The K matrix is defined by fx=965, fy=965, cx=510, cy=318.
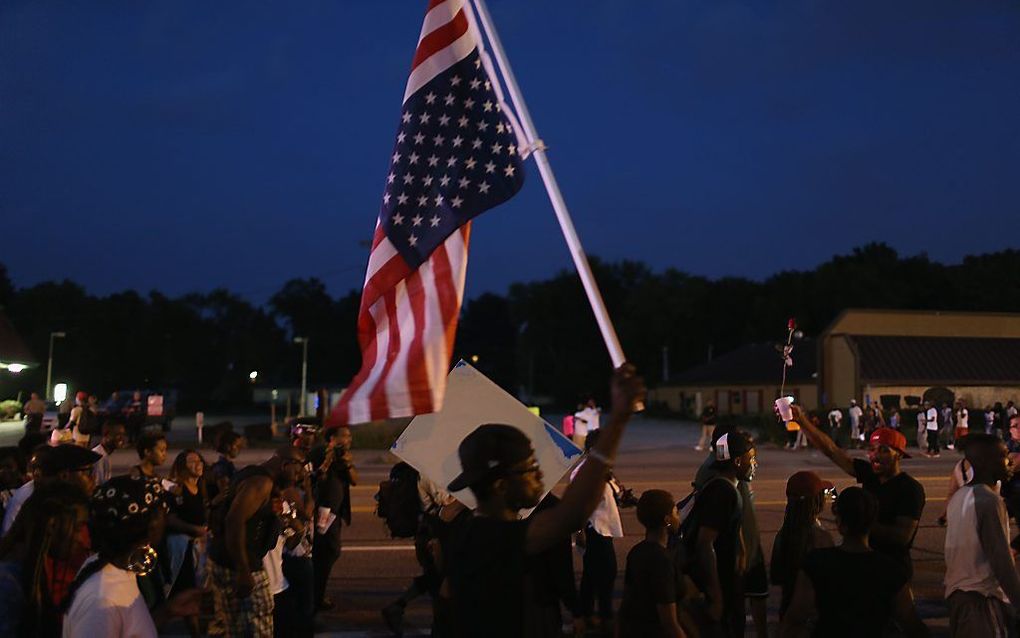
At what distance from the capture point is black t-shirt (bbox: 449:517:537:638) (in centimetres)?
311

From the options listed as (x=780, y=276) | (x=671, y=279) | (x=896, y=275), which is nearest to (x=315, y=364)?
(x=671, y=279)

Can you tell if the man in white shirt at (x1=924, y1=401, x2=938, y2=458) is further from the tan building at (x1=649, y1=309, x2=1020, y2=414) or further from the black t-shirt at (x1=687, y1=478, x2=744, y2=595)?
the black t-shirt at (x1=687, y1=478, x2=744, y2=595)

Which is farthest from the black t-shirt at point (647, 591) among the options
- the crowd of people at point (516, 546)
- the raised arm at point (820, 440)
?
the raised arm at point (820, 440)

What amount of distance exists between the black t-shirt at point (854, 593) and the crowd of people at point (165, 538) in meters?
2.74

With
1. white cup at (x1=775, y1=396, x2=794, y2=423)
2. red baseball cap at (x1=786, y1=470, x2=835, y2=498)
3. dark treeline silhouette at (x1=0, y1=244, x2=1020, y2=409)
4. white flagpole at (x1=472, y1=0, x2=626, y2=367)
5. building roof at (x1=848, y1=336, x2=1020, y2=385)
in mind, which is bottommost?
red baseball cap at (x1=786, y1=470, x2=835, y2=498)

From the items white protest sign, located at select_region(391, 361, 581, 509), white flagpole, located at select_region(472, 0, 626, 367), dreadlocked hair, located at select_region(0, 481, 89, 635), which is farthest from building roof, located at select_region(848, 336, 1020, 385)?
dreadlocked hair, located at select_region(0, 481, 89, 635)

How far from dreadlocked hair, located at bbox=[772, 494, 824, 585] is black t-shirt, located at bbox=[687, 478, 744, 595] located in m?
0.36

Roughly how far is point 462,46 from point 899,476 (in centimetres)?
370

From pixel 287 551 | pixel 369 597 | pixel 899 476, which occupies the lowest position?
pixel 369 597

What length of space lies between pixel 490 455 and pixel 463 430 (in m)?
2.42

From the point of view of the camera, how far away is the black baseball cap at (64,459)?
540 centimetres

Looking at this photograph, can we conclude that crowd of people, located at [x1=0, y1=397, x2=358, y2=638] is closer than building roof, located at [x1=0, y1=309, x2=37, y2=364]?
Yes

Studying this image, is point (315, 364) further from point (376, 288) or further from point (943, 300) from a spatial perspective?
point (376, 288)

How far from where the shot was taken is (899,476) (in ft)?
19.6
